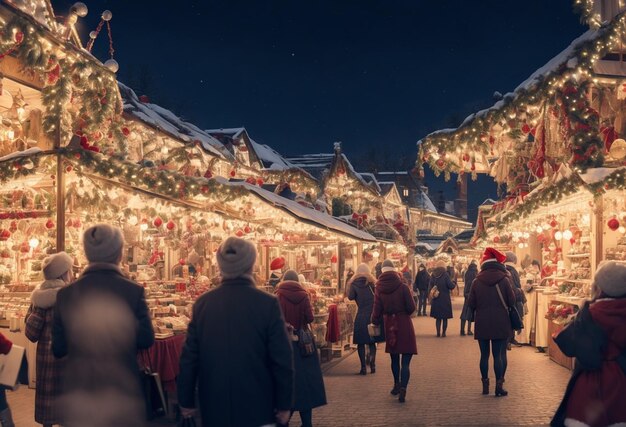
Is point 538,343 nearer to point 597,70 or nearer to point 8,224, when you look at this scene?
point 597,70

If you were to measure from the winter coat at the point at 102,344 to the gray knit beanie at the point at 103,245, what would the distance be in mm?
99

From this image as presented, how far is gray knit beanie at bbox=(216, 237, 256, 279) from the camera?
187 inches

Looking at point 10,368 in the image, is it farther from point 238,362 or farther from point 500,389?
point 500,389

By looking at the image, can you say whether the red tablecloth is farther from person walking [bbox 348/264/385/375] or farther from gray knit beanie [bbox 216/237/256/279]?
person walking [bbox 348/264/385/375]

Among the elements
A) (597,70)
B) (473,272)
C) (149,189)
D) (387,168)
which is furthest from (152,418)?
(387,168)

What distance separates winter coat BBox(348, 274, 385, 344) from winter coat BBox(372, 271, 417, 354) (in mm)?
2278

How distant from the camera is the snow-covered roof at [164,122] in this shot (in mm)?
25312

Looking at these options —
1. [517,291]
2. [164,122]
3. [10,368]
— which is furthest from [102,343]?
[164,122]

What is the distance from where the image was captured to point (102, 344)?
4.75m

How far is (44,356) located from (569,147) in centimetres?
969

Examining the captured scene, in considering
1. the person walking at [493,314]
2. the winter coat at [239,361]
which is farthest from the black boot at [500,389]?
the winter coat at [239,361]

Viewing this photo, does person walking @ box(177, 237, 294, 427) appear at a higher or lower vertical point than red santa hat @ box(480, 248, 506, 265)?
lower

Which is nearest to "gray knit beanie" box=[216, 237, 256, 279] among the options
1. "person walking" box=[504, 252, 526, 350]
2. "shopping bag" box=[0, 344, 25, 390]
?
"shopping bag" box=[0, 344, 25, 390]

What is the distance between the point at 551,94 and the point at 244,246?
33.7 feet
